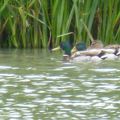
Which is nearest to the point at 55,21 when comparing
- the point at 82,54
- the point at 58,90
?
the point at 82,54

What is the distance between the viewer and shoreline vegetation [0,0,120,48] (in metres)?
14.7

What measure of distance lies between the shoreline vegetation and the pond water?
6.81 feet

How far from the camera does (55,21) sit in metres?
15.2

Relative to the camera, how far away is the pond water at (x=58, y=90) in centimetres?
729

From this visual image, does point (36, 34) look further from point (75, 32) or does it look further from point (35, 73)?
point (35, 73)

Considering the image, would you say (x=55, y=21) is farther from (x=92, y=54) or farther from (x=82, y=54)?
(x=92, y=54)

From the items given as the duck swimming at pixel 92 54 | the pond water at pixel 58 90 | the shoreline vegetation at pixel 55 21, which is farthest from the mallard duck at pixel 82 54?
the shoreline vegetation at pixel 55 21

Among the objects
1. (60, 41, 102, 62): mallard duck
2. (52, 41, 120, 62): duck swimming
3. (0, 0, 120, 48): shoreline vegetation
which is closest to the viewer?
(52, 41, 120, 62): duck swimming

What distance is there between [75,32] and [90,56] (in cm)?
216

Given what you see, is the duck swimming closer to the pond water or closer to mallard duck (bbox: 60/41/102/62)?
mallard duck (bbox: 60/41/102/62)

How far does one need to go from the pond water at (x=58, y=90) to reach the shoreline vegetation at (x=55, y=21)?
2.08 m

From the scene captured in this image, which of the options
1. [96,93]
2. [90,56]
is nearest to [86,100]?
[96,93]

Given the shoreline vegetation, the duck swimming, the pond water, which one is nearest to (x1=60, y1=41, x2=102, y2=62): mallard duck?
the duck swimming

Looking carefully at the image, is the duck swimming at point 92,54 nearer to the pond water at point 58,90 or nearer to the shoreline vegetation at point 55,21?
the pond water at point 58,90
